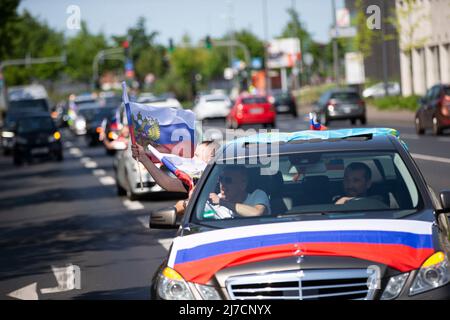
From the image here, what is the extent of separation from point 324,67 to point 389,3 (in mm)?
67341

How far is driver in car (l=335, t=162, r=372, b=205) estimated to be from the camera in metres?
7.12

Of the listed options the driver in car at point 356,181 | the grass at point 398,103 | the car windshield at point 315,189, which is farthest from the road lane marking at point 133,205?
the grass at point 398,103

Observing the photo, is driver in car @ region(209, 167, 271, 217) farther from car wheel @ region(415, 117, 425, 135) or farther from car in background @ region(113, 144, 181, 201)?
car wheel @ region(415, 117, 425, 135)

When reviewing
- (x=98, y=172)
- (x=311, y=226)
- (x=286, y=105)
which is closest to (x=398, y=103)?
(x=286, y=105)

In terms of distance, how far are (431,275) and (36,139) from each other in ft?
110

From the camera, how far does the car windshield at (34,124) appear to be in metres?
38.9

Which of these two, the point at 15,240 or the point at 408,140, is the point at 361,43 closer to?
the point at 408,140

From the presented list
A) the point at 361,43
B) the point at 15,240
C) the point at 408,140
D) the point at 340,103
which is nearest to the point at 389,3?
the point at 361,43

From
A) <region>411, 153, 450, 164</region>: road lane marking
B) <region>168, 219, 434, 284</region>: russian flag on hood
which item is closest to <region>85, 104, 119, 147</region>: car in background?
<region>411, 153, 450, 164</region>: road lane marking

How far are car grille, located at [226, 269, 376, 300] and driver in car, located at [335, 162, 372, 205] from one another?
114cm


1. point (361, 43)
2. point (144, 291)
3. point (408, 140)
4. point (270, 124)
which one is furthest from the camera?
point (361, 43)

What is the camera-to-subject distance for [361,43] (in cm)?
7262

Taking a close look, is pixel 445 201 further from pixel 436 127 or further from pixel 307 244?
pixel 436 127

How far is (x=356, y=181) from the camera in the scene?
727 cm
